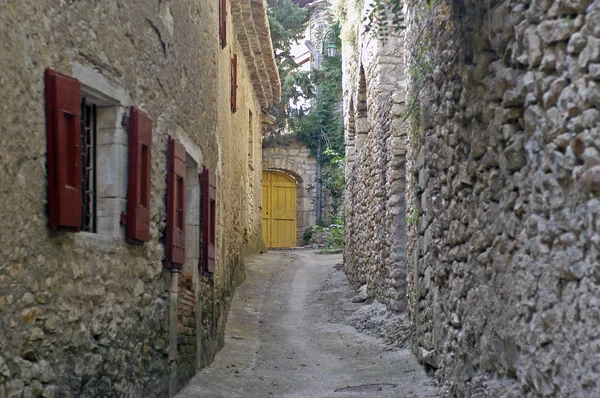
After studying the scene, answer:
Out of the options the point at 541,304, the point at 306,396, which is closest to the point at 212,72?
the point at 306,396

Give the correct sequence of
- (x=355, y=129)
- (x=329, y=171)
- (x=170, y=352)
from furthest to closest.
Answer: (x=329, y=171) < (x=355, y=129) < (x=170, y=352)

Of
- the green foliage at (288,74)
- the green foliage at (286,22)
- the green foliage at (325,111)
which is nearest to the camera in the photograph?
the green foliage at (325,111)

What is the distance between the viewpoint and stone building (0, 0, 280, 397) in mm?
3910

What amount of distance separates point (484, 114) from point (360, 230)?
8.35 metres

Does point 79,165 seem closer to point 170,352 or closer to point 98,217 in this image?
point 98,217

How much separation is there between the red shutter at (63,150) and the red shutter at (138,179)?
95 centimetres

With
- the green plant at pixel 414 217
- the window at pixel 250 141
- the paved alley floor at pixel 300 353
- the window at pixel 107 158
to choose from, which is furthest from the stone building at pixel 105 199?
the window at pixel 250 141

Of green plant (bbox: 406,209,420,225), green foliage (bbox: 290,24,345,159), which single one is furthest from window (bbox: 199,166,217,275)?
green foliage (bbox: 290,24,345,159)

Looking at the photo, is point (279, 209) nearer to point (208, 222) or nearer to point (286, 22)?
point (286, 22)

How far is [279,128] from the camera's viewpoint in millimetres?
23219

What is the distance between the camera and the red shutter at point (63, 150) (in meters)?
4.17

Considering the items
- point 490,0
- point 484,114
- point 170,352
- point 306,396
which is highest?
point 490,0

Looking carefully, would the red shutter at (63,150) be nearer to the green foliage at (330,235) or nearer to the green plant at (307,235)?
the green foliage at (330,235)

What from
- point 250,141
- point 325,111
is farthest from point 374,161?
point 325,111
